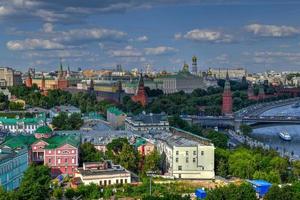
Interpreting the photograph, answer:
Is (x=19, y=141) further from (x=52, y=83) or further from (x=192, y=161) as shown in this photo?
(x=52, y=83)

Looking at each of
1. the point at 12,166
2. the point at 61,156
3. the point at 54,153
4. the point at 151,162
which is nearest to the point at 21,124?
the point at 54,153

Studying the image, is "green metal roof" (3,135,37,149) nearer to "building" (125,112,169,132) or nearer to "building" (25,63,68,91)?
"building" (125,112,169,132)

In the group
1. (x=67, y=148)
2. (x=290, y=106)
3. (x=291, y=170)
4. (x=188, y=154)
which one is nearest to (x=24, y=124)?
(x=67, y=148)

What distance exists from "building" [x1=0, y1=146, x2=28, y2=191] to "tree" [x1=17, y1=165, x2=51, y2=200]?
1210 mm

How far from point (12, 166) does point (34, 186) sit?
547cm

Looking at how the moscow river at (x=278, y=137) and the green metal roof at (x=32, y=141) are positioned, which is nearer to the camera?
the green metal roof at (x=32, y=141)

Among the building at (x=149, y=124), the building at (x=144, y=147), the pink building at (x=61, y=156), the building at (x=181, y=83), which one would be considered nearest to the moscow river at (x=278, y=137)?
the building at (x=149, y=124)

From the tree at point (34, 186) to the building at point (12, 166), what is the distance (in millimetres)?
1210

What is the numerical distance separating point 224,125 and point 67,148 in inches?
1302

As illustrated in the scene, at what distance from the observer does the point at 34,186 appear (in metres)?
20.7

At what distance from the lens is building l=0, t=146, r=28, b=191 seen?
2450cm

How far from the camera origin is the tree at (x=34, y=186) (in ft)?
67.0

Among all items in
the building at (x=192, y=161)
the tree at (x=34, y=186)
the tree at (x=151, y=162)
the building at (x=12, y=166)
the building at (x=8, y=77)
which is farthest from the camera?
the building at (x=8, y=77)

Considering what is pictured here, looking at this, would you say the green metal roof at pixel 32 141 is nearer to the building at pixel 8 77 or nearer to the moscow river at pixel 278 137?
the moscow river at pixel 278 137
